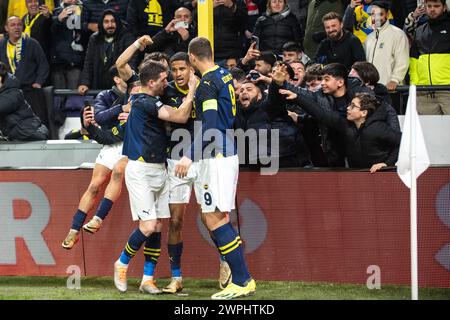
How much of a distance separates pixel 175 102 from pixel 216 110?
0.89 m

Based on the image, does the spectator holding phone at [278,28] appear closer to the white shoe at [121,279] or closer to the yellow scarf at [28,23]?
the yellow scarf at [28,23]

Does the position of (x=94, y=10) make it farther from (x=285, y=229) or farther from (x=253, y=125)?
(x=285, y=229)

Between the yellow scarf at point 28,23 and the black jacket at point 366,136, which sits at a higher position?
the yellow scarf at point 28,23

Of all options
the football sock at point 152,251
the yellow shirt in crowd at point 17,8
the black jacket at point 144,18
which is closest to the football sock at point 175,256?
the football sock at point 152,251

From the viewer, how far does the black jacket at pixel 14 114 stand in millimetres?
12406

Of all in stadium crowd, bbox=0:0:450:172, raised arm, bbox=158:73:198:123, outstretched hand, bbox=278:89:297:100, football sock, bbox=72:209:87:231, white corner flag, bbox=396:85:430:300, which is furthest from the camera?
football sock, bbox=72:209:87:231

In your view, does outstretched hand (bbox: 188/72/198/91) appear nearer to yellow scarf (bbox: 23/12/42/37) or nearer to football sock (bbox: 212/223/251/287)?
football sock (bbox: 212/223/251/287)

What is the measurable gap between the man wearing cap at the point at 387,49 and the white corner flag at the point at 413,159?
3.47 meters

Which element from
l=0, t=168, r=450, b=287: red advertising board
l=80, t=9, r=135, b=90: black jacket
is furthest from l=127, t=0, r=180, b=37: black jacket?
l=0, t=168, r=450, b=287: red advertising board

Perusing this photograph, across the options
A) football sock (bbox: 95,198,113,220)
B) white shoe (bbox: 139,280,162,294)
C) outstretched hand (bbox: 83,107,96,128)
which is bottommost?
white shoe (bbox: 139,280,162,294)

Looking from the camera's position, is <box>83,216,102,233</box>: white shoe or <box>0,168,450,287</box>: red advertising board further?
<box>83,216,102,233</box>: white shoe

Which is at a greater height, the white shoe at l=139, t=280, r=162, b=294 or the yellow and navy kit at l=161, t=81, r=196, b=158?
the yellow and navy kit at l=161, t=81, r=196, b=158

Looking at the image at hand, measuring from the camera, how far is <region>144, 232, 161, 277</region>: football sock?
983 cm

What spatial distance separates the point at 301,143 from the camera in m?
10.6
